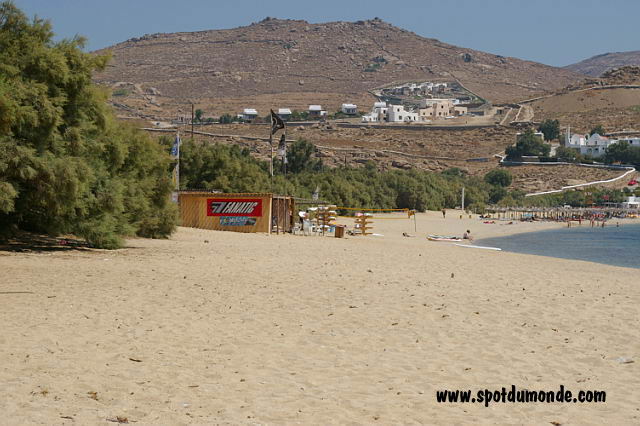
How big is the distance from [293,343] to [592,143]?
143 meters

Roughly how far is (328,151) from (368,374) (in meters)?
122

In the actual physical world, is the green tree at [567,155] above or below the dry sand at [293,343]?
above

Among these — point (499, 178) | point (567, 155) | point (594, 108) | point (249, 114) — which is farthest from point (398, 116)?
point (499, 178)

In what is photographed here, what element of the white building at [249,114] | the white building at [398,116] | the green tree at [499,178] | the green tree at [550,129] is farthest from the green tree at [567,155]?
the white building at [249,114]

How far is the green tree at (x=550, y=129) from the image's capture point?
157 metres

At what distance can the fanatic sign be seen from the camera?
33.3m

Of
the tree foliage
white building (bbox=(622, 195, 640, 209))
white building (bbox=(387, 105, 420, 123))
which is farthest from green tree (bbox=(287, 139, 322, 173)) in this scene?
white building (bbox=(387, 105, 420, 123))

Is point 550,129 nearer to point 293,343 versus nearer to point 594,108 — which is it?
point 594,108

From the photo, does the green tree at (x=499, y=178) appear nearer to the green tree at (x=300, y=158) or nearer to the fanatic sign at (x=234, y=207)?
the green tree at (x=300, y=158)

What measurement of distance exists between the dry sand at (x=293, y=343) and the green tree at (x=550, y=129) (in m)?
145

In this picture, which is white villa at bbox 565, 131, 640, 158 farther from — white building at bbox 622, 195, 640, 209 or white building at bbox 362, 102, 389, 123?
white building at bbox 362, 102, 389, 123

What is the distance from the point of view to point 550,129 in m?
158

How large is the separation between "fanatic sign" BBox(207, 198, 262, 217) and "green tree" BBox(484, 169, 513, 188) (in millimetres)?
90341

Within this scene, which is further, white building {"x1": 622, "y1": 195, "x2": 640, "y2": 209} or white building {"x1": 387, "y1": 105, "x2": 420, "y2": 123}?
white building {"x1": 387, "y1": 105, "x2": 420, "y2": 123}
